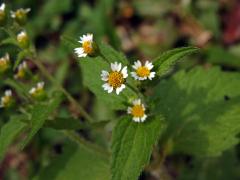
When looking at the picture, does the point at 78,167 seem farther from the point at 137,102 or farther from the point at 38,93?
the point at 137,102

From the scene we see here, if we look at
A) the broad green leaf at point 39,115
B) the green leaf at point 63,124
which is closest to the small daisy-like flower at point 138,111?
the green leaf at point 63,124

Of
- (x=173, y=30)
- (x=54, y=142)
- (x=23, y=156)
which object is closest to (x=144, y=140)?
(x=54, y=142)

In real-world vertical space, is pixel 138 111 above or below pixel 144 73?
below

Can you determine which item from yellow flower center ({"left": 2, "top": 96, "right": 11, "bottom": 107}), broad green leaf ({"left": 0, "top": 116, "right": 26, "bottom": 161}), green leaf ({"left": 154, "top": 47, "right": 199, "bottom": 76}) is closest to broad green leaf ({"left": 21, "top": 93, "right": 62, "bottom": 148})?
broad green leaf ({"left": 0, "top": 116, "right": 26, "bottom": 161})

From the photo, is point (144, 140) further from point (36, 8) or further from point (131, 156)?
point (36, 8)

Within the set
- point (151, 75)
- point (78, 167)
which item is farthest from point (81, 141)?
point (151, 75)
